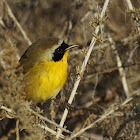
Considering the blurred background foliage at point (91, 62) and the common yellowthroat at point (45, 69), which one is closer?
the common yellowthroat at point (45, 69)

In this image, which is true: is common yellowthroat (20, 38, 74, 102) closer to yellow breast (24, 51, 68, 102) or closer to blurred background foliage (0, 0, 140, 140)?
yellow breast (24, 51, 68, 102)

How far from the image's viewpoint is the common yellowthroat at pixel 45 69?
3.45 meters

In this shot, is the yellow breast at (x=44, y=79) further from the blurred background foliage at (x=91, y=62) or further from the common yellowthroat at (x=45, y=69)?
the blurred background foliage at (x=91, y=62)

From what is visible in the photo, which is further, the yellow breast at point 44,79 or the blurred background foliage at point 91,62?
the blurred background foliage at point 91,62

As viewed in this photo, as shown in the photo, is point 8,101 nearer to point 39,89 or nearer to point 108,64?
point 39,89

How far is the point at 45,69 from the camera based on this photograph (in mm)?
3480

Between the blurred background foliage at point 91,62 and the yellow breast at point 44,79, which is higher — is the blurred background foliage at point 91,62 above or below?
above

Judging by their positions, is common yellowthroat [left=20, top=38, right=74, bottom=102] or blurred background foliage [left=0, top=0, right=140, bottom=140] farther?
blurred background foliage [left=0, top=0, right=140, bottom=140]

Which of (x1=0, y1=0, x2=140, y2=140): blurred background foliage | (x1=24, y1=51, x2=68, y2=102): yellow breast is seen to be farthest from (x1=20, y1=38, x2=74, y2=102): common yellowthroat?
(x1=0, y1=0, x2=140, y2=140): blurred background foliage

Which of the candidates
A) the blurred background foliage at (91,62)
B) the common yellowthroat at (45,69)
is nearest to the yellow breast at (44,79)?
the common yellowthroat at (45,69)

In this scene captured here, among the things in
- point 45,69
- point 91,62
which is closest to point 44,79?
point 45,69

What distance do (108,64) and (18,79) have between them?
2.41m

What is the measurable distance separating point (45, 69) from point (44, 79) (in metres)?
0.15

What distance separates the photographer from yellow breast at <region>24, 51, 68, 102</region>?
3.44m
